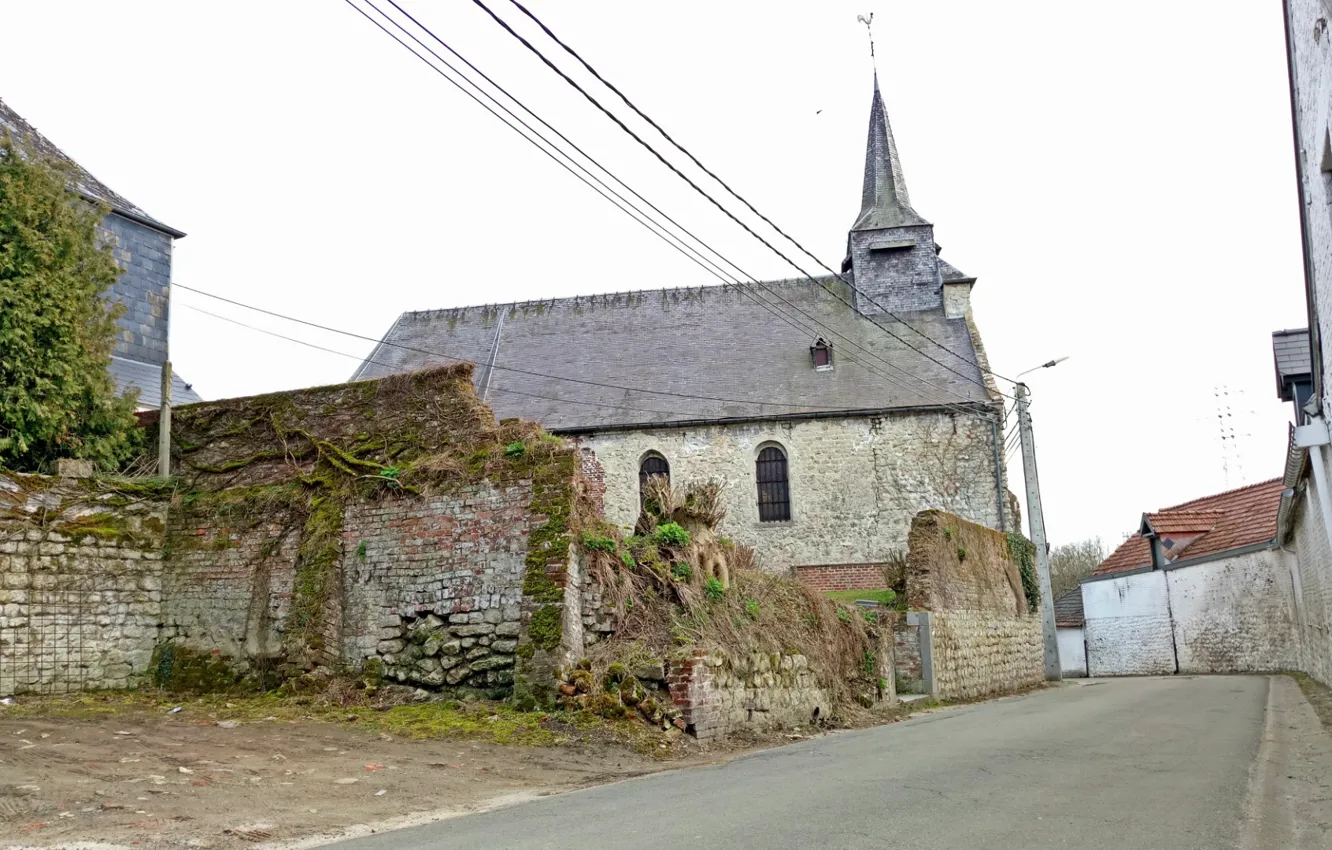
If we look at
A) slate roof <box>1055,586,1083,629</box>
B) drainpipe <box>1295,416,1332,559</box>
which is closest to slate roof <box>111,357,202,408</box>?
drainpipe <box>1295,416,1332,559</box>

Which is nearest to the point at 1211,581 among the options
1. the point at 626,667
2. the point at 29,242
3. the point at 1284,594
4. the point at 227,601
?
the point at 1284,594

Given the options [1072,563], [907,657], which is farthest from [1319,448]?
[1072,563]

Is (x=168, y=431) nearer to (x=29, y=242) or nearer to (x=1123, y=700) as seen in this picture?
(x=29, y=242)

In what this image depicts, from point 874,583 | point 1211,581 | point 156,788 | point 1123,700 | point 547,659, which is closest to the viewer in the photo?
point 156,788

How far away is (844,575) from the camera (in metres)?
27.0

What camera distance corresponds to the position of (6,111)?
16.8m

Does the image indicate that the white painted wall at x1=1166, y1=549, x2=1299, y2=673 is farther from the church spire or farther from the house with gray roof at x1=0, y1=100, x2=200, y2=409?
the house with gray roof at x1=0, y1=100, x2=200, y2=409

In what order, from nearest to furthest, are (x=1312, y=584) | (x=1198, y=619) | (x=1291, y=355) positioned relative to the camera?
(x=1291, y=355) → (x=1312, y=584) → (x=1198, y=619)

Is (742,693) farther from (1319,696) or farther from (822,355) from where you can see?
(822,355)

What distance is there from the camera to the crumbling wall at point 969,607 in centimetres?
1723

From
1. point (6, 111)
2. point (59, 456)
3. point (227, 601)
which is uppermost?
point (6, 111)

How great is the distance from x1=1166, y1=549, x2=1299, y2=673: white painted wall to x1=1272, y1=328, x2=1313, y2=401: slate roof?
45.7ft

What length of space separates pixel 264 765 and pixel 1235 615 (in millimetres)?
29407

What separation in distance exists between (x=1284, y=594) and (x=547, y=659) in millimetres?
23472
